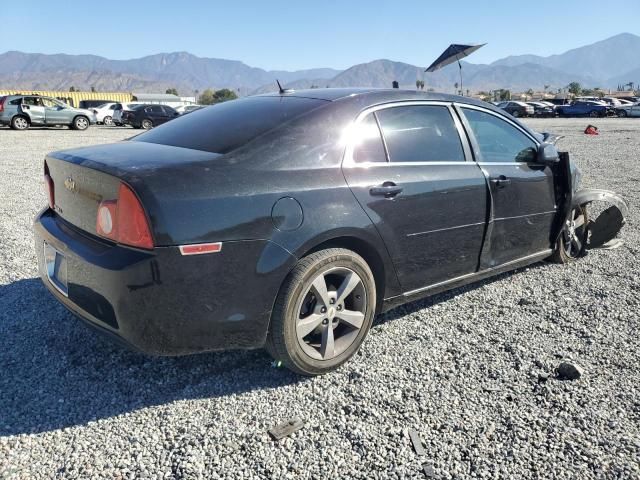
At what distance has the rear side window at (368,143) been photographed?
298cm

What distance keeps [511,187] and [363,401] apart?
210 cm

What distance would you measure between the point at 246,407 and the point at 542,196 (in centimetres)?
294

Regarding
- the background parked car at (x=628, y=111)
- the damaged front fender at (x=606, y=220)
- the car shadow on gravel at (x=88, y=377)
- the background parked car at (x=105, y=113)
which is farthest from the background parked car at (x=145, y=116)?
the background parked car at (x=628, y=111)

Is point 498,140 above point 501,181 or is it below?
above

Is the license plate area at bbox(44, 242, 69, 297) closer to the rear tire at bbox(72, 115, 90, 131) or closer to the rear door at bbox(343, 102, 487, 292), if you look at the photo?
the rear door at bbox(343, 102, 487, 292)

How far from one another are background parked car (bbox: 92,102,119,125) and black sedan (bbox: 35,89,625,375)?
30581mm

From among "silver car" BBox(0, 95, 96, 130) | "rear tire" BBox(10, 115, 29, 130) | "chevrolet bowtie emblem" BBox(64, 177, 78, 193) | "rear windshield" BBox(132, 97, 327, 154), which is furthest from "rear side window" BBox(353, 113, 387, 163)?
"rear tire" BBox(10, 115, 29, 130)

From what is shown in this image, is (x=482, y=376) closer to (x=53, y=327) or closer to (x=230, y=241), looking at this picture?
(x=230, y=241)

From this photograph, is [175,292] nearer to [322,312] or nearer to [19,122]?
[322,312]

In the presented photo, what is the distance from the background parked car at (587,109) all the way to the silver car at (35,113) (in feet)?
124

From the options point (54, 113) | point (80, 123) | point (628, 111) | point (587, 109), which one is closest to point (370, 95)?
point (54, 113)

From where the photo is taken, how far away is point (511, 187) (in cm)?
382

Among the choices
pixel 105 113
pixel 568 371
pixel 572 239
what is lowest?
pixel 568 371

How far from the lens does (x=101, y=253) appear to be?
2410 mm
